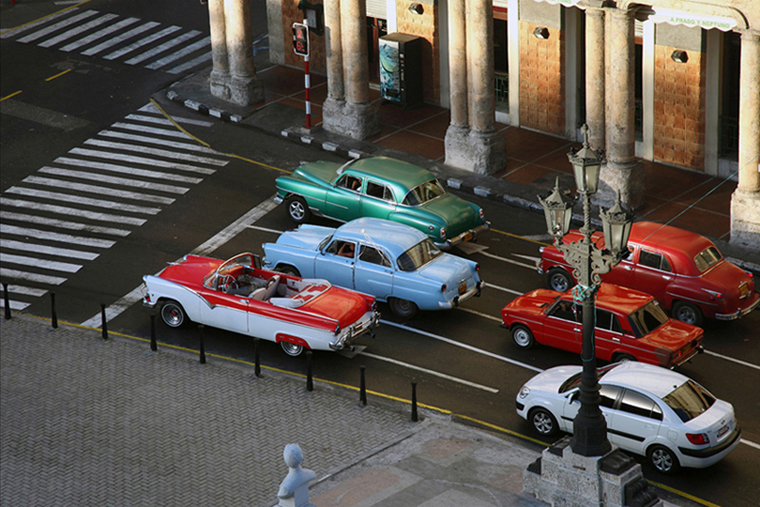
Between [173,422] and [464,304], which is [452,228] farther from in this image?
[173,422]

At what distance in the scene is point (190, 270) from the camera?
22.5 m

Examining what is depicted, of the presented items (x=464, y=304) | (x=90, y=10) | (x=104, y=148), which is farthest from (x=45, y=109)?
(x=464, y=304)

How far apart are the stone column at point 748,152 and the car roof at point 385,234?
7252 mm

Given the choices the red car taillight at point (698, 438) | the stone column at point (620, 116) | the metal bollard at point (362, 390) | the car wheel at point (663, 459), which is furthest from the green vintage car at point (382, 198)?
the red car taillight at point (698, 438)

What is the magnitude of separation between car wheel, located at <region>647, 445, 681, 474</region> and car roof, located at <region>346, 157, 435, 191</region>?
9615 millimetres

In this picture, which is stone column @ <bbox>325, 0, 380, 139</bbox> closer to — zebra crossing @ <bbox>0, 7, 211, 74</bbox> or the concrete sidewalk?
zebra crossing @ <bbox>0, 7, 211, 74</bbox>

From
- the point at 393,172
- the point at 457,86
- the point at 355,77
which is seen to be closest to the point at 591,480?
the point at 393,172

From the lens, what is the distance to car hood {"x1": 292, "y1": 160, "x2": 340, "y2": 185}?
26.5 metres

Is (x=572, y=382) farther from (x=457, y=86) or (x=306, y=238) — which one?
(x=457, y=86)

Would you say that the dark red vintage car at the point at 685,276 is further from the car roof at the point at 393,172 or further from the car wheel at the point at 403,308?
the car roof at the point at 393,172

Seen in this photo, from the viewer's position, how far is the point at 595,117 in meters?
26.9

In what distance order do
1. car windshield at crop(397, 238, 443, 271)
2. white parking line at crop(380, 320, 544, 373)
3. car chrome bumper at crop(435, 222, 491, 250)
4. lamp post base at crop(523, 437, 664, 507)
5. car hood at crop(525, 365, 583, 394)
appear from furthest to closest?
car chrome bumper at crop(435, 222, 491, 250) → car windshield at crop(397, 238, 443, 271) → white parking line at crop(380, 320, 544, 373) → car hood at crop(525, 365, 583, 394) → lamp post base at crop(523, 437, 664, 507)

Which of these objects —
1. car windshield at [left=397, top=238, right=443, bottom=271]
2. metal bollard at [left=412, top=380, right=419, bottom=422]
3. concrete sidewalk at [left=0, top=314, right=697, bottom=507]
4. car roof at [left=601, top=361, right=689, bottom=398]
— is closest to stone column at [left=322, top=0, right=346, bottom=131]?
car windshield at [left=397, top=238, right=443, bottom=271]

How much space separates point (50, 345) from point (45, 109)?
45.8 feet
